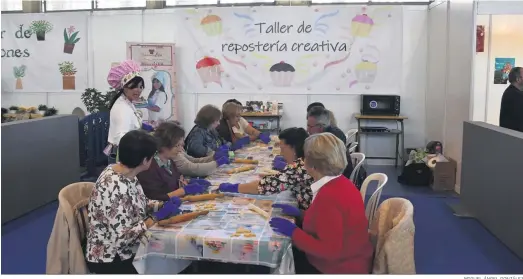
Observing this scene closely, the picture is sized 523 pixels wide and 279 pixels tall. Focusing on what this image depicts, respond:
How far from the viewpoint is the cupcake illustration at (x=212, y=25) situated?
728 centimetres

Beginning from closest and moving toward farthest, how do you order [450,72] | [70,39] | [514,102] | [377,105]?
[514,102] < [450,72] < [377,105] < [70,39]

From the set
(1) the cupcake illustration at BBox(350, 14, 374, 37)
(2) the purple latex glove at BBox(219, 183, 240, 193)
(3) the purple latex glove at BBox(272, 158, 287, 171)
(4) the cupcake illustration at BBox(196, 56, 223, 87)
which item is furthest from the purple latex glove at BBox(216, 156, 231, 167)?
(1) the cupcake illustration at BBox(350, 14, 374, 37)

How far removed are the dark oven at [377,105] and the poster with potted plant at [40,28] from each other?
205 inches

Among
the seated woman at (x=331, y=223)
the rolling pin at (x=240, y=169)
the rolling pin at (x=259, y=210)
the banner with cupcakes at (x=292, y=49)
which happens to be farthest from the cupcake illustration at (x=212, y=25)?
the seated woman at (x=331, y=223)

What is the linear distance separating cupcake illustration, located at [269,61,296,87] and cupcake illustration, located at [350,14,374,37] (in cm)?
108

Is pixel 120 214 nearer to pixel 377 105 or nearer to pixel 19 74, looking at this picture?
pixel 377 105

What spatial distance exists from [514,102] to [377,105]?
2.42 metres

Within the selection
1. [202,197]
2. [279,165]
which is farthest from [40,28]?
[202,197]

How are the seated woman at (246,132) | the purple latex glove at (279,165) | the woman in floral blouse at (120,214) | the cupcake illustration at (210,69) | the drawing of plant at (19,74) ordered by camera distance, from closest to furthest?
the woman in floral blouse at (120,214) < the purple latex glove at (279,165) < the seated woman at (246,132) < the cupcake illustration at (210,69) < the drawing of plant at (19,74)

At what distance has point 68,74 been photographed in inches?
306

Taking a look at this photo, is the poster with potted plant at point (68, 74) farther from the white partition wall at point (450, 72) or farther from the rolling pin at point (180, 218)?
the rolling pin at point (180, 218)

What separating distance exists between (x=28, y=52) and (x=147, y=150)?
267 inches
